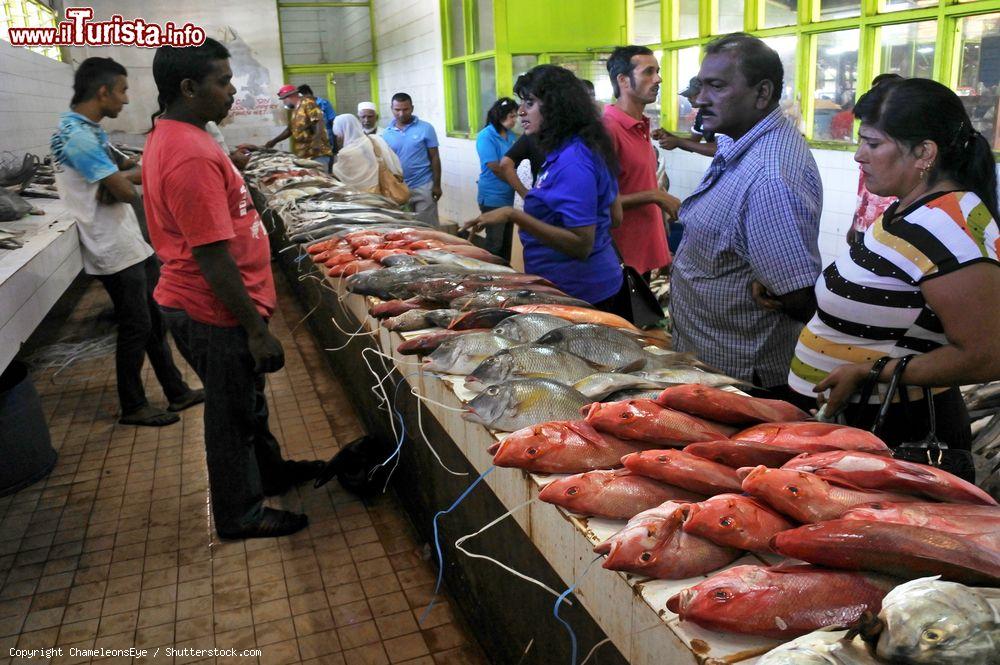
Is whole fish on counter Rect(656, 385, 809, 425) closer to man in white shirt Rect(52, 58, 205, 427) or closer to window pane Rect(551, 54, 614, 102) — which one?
man in white shirt Rect(52, 58, 205, 427)

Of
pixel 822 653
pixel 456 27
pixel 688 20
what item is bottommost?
pixel 822 653

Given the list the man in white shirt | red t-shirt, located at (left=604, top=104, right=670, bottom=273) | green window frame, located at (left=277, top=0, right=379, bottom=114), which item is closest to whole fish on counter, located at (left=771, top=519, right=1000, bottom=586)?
red t-shirt, located at (left=604, top=104, right=670, bottom=273)

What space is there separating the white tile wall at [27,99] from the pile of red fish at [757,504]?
321 inches

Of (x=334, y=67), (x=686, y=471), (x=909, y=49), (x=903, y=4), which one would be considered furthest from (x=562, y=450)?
(x=334, y=67)

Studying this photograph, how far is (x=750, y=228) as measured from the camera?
2.53 meters

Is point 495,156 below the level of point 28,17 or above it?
below

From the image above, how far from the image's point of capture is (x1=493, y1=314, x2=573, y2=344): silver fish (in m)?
2.58

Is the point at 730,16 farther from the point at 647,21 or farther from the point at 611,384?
the point at 611,384

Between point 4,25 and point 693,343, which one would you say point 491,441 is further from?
point 4,25

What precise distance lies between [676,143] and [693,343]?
13.3 feet

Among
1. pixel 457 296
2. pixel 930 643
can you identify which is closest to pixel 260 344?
pixel 457 296

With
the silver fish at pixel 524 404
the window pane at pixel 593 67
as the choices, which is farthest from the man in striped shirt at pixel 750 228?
the window pane at pixel 593 67

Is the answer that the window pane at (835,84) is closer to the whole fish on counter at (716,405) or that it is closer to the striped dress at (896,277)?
the striped dress at (896,277)

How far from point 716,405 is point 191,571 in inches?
106
